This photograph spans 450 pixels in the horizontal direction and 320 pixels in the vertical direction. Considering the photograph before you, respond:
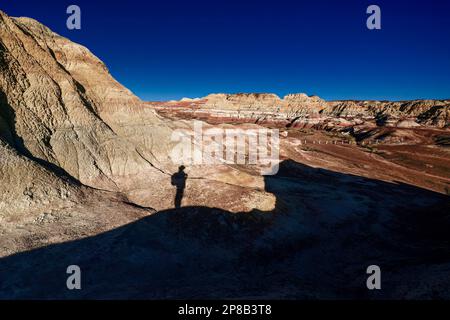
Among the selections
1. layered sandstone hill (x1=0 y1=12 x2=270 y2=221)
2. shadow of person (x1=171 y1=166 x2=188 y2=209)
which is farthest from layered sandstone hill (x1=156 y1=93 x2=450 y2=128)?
shadow of person (x1=171 y1=166 x2=188 y2=209)

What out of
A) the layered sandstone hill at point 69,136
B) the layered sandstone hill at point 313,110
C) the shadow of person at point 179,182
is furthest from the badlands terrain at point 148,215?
the layered sandstone hill at point 313,110

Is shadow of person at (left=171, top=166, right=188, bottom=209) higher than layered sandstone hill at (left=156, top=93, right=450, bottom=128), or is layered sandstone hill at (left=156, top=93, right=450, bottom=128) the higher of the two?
layered sandstone hill at (left=156, top=93, right=450, bottom=128)

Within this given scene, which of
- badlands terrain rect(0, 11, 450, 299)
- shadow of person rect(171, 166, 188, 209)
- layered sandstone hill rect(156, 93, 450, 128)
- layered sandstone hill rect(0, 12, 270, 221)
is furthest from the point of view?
layered sandstone hill rect(156, 93, 450, 128)

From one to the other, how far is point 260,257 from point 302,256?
2735 mm

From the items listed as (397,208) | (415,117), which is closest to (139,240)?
(397,208)

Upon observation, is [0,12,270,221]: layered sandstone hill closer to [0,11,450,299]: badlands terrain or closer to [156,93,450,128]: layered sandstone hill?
[0,11,450,299]: badlands terrain

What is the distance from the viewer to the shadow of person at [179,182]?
2270 cm

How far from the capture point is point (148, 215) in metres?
20.2

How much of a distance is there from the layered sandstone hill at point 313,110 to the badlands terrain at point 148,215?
9903cm

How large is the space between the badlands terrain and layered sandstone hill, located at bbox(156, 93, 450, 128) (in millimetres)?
99025

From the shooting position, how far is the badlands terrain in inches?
543

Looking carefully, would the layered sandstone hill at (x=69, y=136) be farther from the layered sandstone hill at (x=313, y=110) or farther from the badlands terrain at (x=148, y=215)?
the layered sandstone hill at (x=313, y=110)

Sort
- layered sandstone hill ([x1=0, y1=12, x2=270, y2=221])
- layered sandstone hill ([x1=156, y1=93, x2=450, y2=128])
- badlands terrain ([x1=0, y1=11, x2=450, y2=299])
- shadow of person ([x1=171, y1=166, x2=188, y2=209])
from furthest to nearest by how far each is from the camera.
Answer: layered sandstone hill ([x1=156, y1=93, x2=450, y2=128])
shadow of person ([x1=171, y1=166, x2=188, y2=209])
layered sandstone hill ([x1=0, y1=12, x2=270, y2=221])
badlands terrain ([x1=0, y1=11, x2=450, y2=299])
